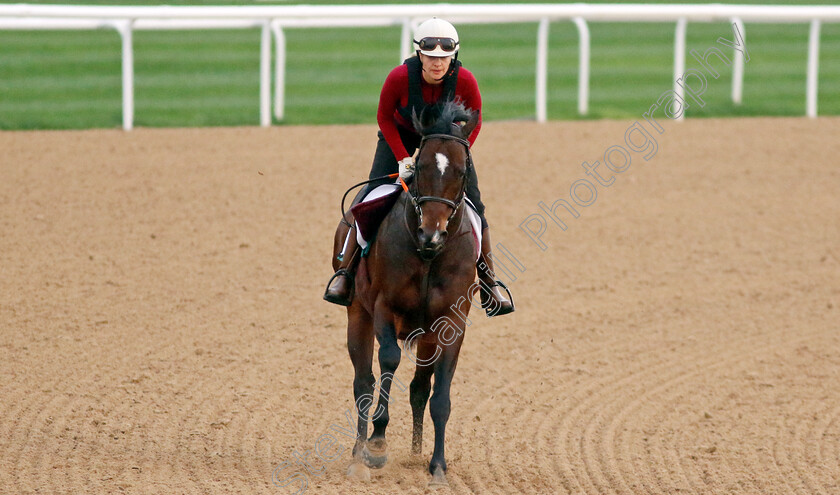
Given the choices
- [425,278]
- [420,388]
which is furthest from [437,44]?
[420,388]

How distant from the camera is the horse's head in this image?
5.55 meters

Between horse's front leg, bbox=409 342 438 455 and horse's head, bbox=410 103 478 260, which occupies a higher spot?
horse's head, bbox=410 103 478 260

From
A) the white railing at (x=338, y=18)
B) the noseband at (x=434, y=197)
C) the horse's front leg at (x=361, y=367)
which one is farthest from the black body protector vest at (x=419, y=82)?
the white railing at (x=338, y=18)

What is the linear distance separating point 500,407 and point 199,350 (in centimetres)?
244

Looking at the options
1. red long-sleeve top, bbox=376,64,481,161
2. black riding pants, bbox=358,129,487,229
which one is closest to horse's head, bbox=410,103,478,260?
red long-sleeve top, bbox=376,64,481,161

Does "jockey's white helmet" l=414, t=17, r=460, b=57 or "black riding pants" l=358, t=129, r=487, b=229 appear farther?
"black riding pants" l=358, t=129, r=487, b=229

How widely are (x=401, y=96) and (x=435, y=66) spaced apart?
0.31 meters

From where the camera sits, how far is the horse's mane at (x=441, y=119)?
574 cm

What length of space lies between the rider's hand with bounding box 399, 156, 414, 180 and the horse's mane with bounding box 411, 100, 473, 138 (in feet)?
1.07

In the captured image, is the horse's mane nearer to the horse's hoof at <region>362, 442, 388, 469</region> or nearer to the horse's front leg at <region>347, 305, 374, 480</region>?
the horse's front leg at <region>347, 305, 374, 480</region>

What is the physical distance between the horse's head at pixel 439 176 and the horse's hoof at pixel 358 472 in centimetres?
140

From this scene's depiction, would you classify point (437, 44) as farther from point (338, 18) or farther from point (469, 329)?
point (338, 18)

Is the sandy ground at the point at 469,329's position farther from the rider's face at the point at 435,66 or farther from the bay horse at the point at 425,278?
the rider's face at the point at 435,66

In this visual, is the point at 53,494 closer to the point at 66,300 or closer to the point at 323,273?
the point at 66,300
